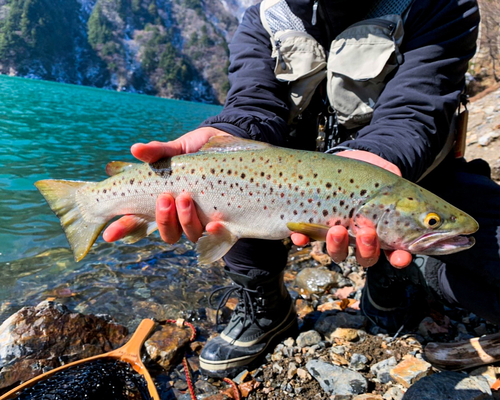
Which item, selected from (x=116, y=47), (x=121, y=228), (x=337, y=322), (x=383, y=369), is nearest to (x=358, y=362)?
(x=383, y=369)

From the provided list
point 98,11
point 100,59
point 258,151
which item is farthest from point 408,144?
point 98,11

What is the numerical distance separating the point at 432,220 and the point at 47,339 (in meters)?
3.76

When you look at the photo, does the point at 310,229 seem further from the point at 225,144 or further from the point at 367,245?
the point at 225,144

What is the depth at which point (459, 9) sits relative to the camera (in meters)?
3.30

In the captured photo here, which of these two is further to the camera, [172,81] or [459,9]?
[172,81]

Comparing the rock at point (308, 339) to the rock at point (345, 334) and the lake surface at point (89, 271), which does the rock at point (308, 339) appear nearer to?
the rock at point (345, 334)

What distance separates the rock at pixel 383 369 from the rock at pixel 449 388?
0.32 metres

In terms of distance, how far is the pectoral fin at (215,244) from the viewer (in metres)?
2.74

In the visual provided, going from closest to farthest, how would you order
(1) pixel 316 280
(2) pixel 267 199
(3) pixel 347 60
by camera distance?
(2) pixel 267 199 < (3) pixel 347 60 < (1) pixel 316 280

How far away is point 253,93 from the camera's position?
3.92 meters

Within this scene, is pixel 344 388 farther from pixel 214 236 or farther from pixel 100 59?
pixel 100 59

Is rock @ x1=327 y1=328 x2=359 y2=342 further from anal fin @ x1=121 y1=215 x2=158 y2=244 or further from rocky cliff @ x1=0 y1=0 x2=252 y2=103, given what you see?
rocky cliff @ x1=0 y1=0 x2=252 y2=103

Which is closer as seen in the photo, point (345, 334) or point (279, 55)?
point (345, 334)

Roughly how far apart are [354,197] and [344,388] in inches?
67.2
